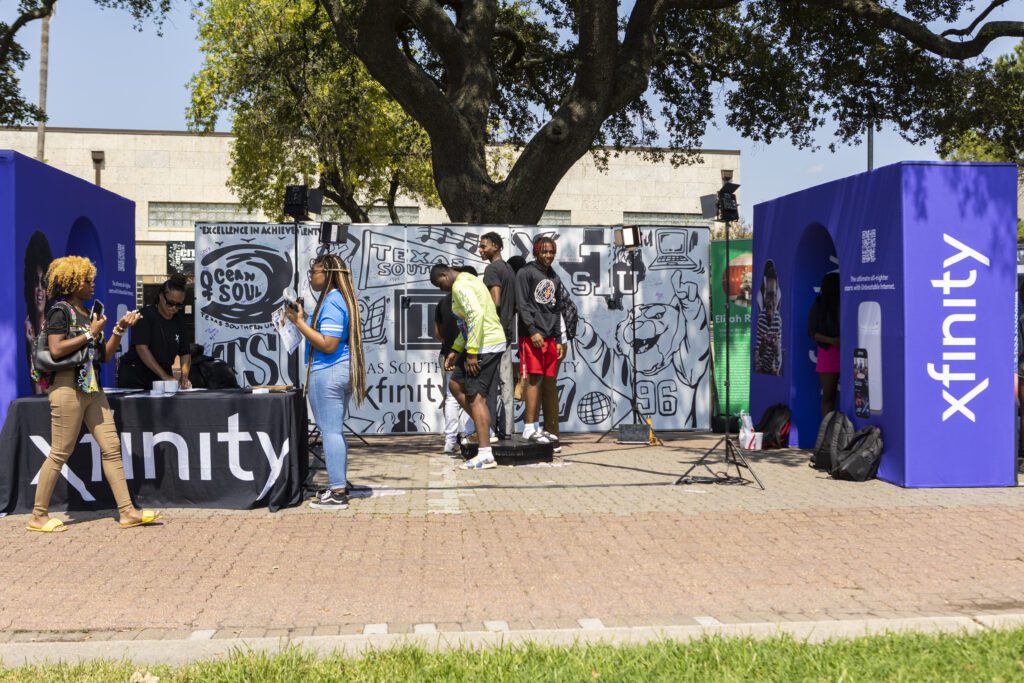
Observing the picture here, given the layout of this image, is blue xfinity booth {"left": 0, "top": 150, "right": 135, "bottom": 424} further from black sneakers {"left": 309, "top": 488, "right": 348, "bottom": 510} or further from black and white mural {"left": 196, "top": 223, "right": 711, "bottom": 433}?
black sneakers {"left": 309, "top": 488, "right": 348, "bottom": 510}

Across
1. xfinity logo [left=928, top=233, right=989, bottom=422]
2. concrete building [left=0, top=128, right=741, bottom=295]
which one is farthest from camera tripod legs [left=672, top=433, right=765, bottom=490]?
concrete building [left=0, top=128, right=741, bottom=295]

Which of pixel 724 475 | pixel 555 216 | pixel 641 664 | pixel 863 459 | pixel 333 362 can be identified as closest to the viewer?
pixel 641 664

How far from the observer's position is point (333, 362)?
327 inches

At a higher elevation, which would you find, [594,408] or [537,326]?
[537,326]

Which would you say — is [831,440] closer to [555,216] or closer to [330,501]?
[330,501]

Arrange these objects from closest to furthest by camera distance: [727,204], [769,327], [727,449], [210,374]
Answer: [727,449]
[727,204]
[210,374]
[769,327]

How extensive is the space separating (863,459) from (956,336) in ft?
4.36

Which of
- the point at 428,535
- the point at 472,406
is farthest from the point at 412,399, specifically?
the point at 428,535

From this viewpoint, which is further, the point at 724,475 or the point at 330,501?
the point at 724,475

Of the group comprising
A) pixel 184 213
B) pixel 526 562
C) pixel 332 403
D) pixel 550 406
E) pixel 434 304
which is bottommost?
pixel 526 562

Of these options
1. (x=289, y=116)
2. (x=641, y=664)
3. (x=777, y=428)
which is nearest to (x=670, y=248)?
(x=777, y=428)

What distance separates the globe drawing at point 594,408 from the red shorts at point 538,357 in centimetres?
230

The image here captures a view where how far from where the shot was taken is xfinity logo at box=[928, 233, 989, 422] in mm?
9578

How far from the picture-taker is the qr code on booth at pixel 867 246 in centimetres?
1008
